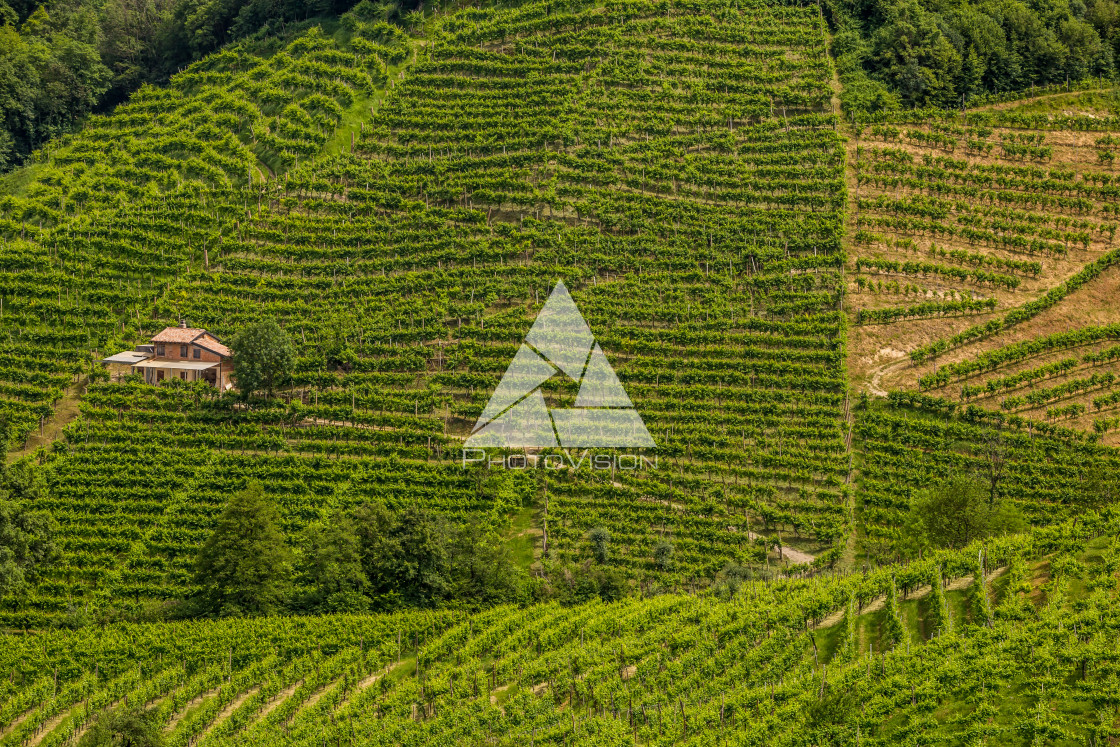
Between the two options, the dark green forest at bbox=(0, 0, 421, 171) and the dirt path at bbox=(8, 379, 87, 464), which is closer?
the dirt path at bbox=(8, 379, 87, 464)

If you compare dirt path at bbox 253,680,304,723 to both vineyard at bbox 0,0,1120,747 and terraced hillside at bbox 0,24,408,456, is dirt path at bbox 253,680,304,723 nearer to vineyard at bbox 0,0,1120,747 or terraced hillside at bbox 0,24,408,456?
vineyard at bbox 0,0,1120,747

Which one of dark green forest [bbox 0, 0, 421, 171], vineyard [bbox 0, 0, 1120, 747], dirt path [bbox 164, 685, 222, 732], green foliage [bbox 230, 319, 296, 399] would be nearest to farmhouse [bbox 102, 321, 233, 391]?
vineyard [bbox 0, 0, 1120, 747]

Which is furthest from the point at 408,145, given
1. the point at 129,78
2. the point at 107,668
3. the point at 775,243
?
the point at 107,668

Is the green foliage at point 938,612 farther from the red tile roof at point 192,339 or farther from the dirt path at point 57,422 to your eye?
the dirt path at point 57,422

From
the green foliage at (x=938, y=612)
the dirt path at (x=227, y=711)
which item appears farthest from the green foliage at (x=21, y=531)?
the green foliage at (x=938, y=612)

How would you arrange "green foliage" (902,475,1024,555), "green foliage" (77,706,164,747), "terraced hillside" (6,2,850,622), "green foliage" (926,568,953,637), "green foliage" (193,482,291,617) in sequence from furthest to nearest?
"terraced hillside" (6,2,850,622) → "green foliage" (193,482,291,617) → "green foliage" (902,475,1024,555) → "green foliage" (926,568,953,637) → "green foliage" (77,706,164,747)

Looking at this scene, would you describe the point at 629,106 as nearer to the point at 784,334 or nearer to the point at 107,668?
the point at 784,334
